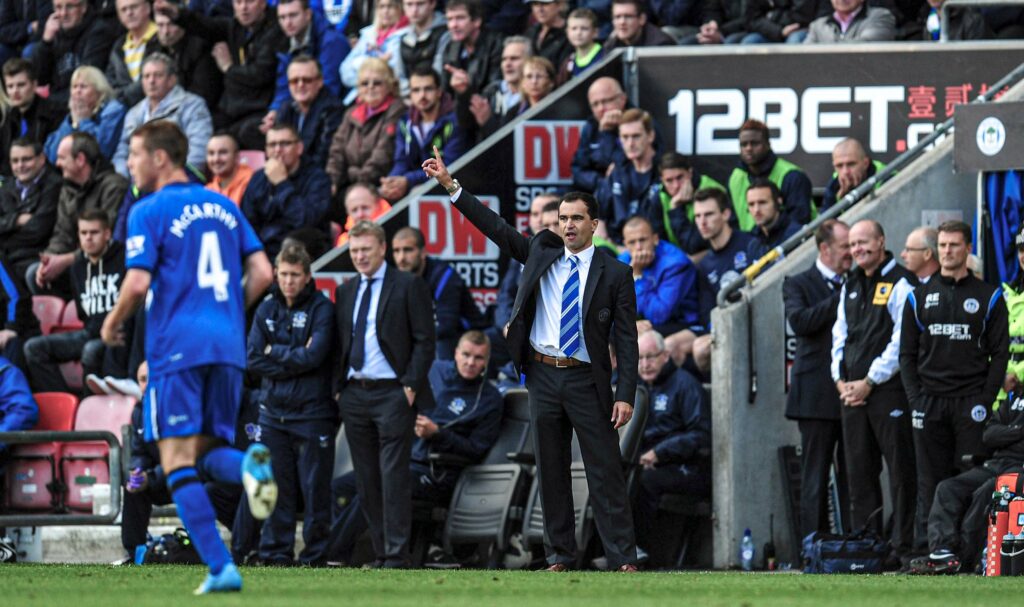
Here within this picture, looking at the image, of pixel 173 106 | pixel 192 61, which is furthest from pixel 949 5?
pixel 192 61

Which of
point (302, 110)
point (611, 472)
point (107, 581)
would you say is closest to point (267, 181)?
point (302, 110)

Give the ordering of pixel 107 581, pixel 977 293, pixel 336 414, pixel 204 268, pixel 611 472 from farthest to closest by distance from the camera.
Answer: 1. pixel 336 414
2. pixel 977 293
3. pixel 611 472
4. pixel 107 581
5. pixel 204 268

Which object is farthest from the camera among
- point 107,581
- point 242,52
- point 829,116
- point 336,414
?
point 242,52

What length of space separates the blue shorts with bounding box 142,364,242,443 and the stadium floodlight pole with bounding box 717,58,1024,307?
20.5ft

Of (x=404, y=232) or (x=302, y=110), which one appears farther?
(x=302, y=110)

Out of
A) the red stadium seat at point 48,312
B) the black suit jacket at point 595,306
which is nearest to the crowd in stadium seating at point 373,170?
the red stadium seat at point 48,312

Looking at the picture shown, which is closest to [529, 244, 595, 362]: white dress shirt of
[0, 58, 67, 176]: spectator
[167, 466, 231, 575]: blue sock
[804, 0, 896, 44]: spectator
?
[167, 466, 231, 575]: blue sock

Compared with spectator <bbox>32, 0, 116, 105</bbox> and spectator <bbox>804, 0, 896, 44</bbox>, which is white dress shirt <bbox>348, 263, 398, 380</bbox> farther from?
spectator <bbox>32, 0, 116, 105</bbox>

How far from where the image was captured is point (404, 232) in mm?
14805

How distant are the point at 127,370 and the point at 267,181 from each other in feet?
7.01

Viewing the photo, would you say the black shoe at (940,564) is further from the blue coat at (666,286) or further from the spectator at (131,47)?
the spectator at (131,47)

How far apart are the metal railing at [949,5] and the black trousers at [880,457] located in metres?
3.98

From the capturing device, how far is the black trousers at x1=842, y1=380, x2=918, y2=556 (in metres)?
12.8

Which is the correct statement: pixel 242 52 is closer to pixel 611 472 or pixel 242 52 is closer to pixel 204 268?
pixel 611 472
